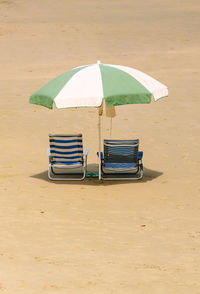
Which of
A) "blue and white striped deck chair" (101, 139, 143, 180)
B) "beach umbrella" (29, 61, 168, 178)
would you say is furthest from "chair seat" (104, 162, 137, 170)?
"beach umbrella" (29, 61, 168, 178)

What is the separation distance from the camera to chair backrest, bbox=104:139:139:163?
1180 centimetres

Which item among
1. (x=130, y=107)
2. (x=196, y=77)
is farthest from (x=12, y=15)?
(x=130, y=107)

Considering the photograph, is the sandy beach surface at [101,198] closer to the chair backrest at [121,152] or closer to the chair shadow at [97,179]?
the chair shadow at [97,179]

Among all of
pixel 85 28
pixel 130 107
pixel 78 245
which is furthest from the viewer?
pixel 85 28

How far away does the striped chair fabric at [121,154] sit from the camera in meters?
11.8

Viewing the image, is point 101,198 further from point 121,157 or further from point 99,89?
point 99,89

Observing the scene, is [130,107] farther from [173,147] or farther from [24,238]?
[24,238]

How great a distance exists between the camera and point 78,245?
28.2 feet

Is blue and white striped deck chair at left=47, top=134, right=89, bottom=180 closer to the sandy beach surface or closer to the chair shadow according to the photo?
the chair shadow

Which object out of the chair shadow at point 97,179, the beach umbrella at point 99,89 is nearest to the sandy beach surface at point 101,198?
the chair shadow at point 97,179

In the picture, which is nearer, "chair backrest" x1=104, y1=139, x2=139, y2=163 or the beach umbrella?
the beach umbrella

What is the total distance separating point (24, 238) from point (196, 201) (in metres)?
3.30

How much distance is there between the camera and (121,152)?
38.8 feet

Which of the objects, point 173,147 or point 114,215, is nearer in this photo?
point 114,215
